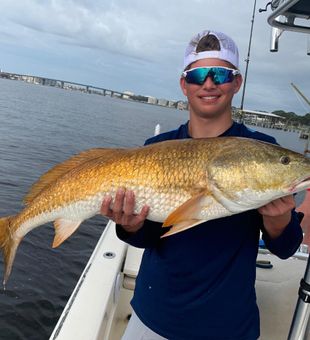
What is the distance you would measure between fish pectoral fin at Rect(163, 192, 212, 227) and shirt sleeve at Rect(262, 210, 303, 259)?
0.44 meters

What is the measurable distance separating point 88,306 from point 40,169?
14.1 metres

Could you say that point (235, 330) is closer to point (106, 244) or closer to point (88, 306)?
point (88, 306)

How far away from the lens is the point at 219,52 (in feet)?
8.54

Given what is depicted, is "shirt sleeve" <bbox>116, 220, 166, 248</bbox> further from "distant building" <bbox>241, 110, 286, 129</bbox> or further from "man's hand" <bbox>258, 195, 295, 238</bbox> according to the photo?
"distant building" <bbox>241, 110, 286, 129</bbox>

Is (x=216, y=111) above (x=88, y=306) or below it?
above

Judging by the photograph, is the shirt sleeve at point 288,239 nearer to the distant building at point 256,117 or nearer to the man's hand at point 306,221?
the man's hand at point 306,221

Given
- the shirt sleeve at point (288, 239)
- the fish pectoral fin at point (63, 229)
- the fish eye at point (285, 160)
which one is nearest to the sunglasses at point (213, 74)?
the fish eye at point (285, 160)

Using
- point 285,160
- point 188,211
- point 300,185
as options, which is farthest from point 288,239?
point 188,211

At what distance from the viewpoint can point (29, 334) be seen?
6.67 m

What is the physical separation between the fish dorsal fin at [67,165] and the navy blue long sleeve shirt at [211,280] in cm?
77

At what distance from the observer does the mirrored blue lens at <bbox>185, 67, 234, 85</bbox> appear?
255 cm

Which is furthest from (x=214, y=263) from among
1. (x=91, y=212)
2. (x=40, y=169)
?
(x=40, y=169)

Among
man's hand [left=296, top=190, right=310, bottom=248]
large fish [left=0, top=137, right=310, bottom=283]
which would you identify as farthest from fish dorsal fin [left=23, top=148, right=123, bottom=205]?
A: man's hand [left=296, top=190, right=310, bottom=248]

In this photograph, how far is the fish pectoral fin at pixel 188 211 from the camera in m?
2.23
